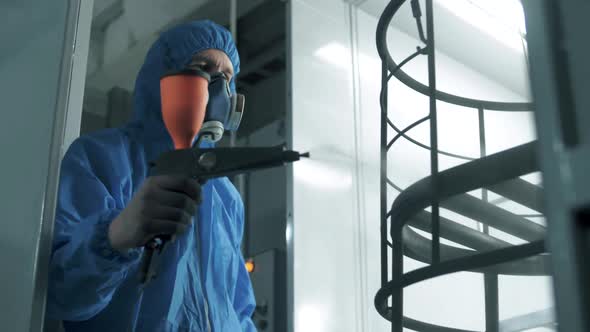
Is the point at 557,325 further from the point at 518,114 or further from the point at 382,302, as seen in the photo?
the point at 518,114

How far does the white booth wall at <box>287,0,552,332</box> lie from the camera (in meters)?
1.71

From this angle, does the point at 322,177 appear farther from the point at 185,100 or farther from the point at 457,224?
the point at 185,100

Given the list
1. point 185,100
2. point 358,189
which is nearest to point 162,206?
point 185,100

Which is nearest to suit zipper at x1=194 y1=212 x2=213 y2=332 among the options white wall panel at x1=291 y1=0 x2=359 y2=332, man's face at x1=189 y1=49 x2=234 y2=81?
man's face at x1=189 y1=49 x2=234 y2=81

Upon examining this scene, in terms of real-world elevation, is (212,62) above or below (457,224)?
above

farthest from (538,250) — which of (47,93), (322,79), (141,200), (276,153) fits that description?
(322,79)

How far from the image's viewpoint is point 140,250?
86 cm

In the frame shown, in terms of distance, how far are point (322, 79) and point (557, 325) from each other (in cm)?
197

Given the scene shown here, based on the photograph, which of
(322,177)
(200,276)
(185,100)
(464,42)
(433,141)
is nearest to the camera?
(185,100)

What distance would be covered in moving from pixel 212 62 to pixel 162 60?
0.36 ft

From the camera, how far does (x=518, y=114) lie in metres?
1.37

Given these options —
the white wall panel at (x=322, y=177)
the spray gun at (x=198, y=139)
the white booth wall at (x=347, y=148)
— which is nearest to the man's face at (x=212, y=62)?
the spray gun at (x=198, y=139)

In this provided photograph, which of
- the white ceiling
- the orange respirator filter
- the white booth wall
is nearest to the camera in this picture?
the orange respirator filter

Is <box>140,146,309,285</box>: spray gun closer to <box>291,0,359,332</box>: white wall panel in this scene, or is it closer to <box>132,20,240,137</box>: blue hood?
<box>132,20,240,137</box>: blue hood
